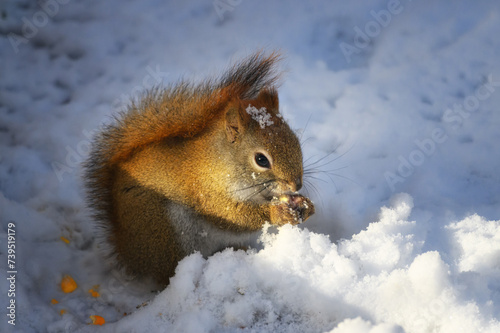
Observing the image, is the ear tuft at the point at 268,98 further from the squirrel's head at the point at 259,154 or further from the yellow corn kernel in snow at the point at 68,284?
the yellow corn kernel in snow at the point at 68,284

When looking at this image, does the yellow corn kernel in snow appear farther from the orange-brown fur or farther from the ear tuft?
the ear tuft

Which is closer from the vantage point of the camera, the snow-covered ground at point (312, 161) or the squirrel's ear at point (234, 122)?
the snow-covered ground at point (312, 161)

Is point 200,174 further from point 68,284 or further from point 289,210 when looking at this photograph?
point 68,284

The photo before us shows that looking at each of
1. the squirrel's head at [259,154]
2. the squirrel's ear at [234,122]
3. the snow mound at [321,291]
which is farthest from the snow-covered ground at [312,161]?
the squirrel's ear at [234,122]

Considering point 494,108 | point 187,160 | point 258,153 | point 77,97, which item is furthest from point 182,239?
point 494,108

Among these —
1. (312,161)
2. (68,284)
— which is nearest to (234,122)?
(312,161)

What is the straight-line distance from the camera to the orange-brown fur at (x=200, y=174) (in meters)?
1.51

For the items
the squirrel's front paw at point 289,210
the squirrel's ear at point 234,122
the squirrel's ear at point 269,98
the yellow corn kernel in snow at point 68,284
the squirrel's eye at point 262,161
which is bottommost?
the yellow corn kernel in snow at point 68,284

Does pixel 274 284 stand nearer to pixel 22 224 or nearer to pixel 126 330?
pixel 126 330

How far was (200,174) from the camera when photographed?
5.04 feet

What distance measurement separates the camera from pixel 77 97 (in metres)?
2.06

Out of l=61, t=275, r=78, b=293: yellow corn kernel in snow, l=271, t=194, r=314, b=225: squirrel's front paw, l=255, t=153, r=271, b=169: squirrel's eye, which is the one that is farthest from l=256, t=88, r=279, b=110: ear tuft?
l=61, t=275, r=78, b=293: yellow corn kernel in snow

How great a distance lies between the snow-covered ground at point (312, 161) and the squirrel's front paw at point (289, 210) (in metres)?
0.06

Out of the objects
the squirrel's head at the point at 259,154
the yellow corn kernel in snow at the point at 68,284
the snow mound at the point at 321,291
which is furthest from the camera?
the yellow corn kernel in snow at the point at 68,284
